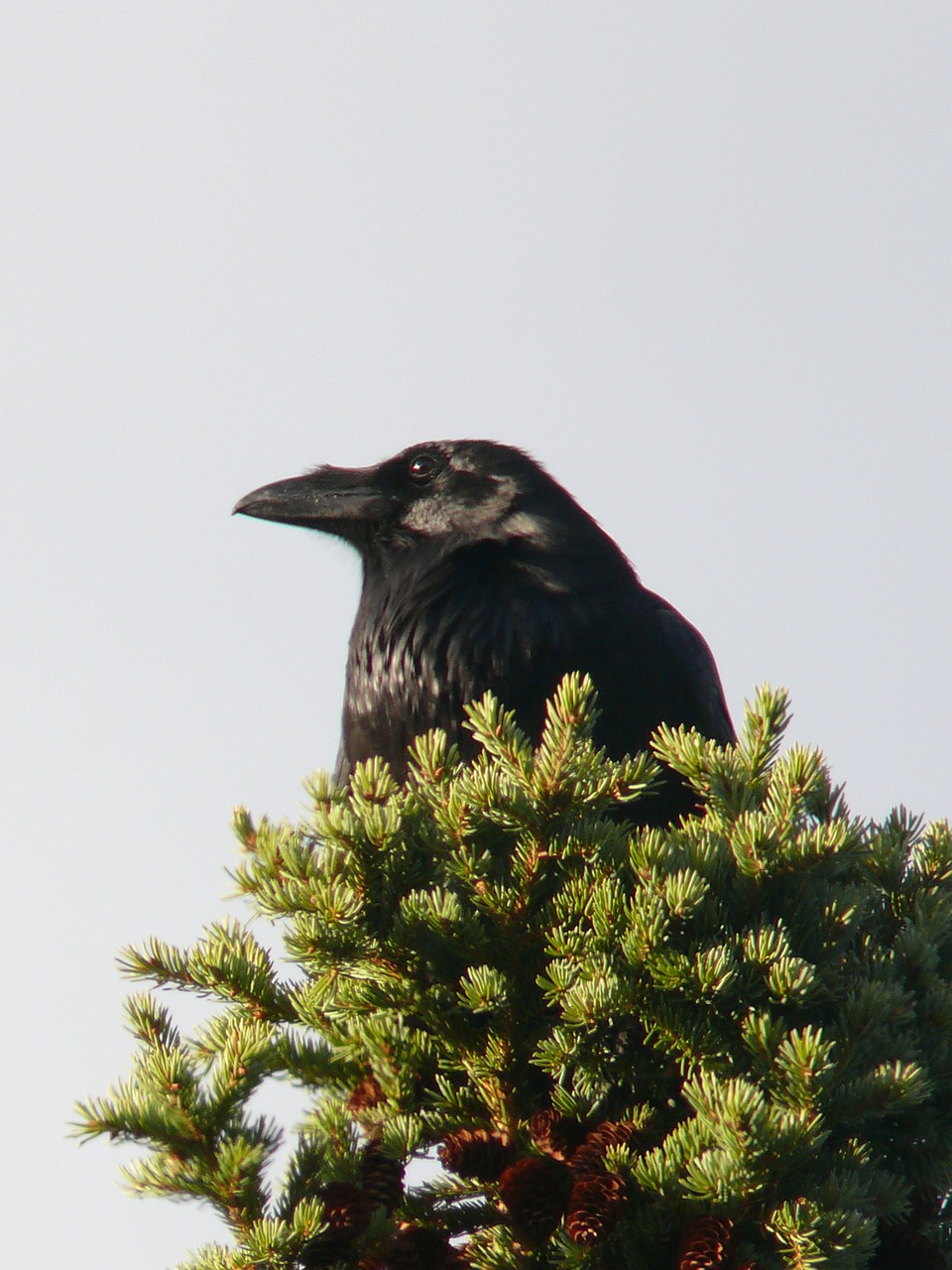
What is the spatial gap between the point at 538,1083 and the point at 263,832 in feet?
1.85

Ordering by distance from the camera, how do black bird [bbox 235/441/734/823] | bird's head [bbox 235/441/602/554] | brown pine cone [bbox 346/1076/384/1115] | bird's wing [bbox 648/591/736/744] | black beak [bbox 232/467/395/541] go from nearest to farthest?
brown pine cone [bbox 346/1076/384/1115] < black bird [bbox 235/441/734/823] < bird's wing [bbox 648/591/736/744] < bird's head [bbox 235/441/602/554] < black beak [bbox 232/467/395/541]

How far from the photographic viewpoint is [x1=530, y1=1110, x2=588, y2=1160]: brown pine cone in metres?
1.98

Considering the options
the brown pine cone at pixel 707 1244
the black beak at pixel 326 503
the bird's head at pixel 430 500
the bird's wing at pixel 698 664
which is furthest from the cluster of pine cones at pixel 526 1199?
the black beak at pixel 326 503

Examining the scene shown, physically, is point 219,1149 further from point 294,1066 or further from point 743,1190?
point 743,1190

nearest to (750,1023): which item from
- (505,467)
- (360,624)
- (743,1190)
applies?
(743,1190)

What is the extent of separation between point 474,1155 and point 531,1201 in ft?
0.32

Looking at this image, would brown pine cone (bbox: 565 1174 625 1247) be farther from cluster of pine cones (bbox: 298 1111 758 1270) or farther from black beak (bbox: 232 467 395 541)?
black beak (bbox: 232 467 395 541)

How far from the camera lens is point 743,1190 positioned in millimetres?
1781

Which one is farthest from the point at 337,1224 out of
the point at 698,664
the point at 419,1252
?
the point at 698,664

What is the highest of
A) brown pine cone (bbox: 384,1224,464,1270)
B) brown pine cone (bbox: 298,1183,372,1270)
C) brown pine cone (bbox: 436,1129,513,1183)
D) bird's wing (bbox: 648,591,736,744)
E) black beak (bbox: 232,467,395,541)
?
black beak (bbox: 232,467,395,541)

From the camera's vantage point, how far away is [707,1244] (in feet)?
5.87

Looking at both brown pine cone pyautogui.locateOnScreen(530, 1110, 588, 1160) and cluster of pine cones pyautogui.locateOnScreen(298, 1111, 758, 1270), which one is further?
brown pine cone pyautogui.locateOnScreen(530, 1110, 588, 1160)

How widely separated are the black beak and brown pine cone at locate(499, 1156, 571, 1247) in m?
3.00

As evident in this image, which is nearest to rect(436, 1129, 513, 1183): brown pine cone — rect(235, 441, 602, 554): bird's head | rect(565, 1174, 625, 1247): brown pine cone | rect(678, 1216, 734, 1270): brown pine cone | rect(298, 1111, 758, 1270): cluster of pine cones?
rect(298, 1111, 758, 1270): cluster of pine cones
